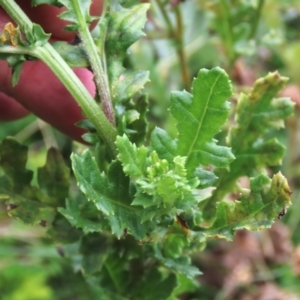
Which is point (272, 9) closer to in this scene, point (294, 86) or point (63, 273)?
point (294, 86)

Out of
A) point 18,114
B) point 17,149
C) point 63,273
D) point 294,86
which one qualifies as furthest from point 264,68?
point 17,149

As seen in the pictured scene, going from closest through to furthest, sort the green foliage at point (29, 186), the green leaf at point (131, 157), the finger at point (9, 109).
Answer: the green leaf at point (131, 157) < the green foliage at point (29, 186) < the finger at point (9, 109)

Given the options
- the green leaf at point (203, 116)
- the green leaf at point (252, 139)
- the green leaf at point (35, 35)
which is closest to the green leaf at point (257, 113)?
the green leaf at point (252, 139)

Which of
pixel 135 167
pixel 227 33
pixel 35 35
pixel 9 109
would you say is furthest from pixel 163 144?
pixel 227 33

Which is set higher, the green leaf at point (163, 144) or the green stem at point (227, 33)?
the green leaf at point (163, 144)

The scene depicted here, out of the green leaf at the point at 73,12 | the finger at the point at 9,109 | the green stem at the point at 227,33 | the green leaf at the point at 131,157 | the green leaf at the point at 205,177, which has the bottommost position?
the green stem at the point at 227,33

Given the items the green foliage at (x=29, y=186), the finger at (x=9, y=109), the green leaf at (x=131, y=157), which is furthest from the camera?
the finger at (x=9, y=109)

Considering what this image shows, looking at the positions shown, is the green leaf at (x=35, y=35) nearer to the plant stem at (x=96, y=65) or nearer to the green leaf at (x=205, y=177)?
the plant stem at (x=96, y=65)

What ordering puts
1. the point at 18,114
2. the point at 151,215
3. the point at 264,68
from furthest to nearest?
the point at 264,68 → the point at 18,114 → the point at 151,215
